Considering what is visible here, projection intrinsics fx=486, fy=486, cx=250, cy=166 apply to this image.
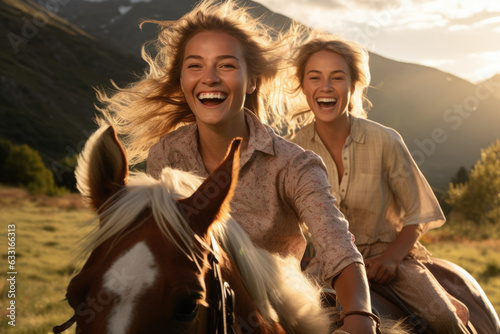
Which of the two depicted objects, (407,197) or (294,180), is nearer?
(294,180)

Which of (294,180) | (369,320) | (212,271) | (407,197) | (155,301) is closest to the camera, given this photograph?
(155,301)

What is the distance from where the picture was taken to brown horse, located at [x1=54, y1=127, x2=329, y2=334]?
1.46m

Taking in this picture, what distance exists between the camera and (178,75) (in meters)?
3.46

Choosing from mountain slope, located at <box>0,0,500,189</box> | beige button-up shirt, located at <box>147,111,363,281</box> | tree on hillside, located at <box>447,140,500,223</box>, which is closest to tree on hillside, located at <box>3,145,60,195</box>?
mountain slope, located at <box>0,0,500,189</box>

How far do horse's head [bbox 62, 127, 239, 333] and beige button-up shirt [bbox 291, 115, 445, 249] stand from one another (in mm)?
2422

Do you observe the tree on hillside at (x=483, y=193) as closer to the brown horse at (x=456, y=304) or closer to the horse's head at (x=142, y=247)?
the brown horse at (x=456, y=304)

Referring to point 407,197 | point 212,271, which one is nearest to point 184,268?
point 212,271

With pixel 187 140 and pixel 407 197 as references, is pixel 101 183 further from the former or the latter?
pixel 407 197

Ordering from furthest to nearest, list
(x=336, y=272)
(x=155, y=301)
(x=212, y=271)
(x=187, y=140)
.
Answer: (x=187, y=140)
(x=336, y=272)
(x=212, y=271)
(x=155, y=301)

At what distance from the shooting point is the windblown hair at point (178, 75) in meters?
3.06

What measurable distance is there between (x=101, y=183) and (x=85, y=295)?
18.0 inches

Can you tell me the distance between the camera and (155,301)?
57.2 inches

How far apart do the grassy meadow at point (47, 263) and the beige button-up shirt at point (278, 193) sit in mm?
872

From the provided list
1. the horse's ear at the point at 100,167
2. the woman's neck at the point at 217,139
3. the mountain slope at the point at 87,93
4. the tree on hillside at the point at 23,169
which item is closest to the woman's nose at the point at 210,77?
the woman's neck at the point at 217,139
